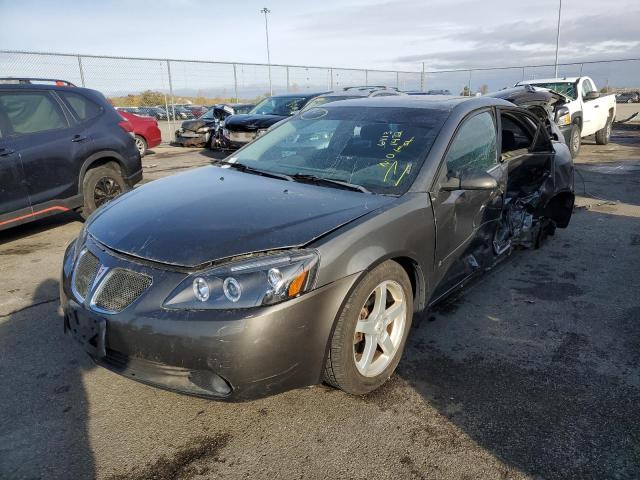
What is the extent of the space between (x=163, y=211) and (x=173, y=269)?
0.63m

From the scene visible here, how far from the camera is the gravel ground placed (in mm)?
2258

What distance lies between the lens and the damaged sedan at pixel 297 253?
2.25 meters

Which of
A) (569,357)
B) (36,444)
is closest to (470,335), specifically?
(569,357)

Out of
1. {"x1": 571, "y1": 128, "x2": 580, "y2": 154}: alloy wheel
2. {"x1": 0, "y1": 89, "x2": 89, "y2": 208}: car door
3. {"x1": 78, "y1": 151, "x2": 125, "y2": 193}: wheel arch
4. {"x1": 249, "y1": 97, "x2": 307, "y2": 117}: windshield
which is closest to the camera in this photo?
{"x1": 0, "y1": 89, "x2": 89, "y2": 208}: car door

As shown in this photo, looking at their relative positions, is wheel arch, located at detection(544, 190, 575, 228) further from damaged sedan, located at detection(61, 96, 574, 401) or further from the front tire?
the front tire

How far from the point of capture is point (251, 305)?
222 cm

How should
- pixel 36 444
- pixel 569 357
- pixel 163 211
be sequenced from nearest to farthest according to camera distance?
pixel 36 444, pixel 163 211, pixel 569 357

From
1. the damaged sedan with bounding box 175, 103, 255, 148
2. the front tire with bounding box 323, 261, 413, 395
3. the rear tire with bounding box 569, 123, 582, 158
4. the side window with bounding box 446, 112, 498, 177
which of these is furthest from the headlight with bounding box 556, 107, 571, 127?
the damaged sedan with bounding box 175, 103, 255, 148

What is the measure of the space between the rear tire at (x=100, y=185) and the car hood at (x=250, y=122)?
213 inches

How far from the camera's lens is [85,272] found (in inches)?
104

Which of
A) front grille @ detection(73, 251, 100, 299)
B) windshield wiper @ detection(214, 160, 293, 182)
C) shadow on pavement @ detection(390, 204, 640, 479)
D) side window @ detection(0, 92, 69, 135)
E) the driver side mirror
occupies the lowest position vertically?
shadow on pavement @ detection(390, 204, 640, 479)

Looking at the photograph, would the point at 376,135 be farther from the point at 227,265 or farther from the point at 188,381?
the point at 188,381

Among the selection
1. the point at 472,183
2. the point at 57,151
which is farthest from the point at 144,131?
the point at 472,183

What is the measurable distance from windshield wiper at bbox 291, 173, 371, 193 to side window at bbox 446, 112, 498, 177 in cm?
66
